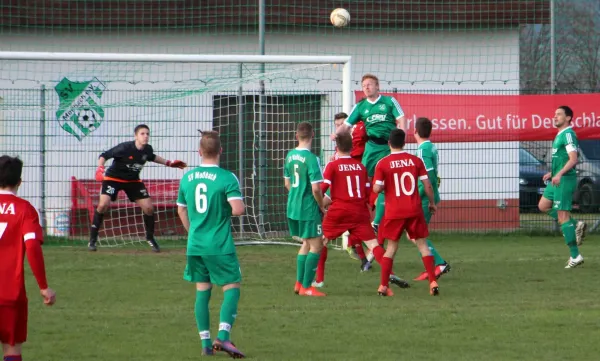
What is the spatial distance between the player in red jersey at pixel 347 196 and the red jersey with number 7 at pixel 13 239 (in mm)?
4644

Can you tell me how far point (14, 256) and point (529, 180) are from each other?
52.4ft

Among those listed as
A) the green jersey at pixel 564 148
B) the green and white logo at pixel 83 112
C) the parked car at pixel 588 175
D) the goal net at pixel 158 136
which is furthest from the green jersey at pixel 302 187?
the parked car at pixel 588 175

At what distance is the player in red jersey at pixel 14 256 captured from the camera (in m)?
6.38

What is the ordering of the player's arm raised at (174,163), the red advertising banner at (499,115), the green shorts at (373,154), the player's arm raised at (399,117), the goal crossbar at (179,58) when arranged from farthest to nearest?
the red advertising banner at (499,115) → the goal crossbar at (179,58) → the player's arm raised at (174,163) → the green shorts at (373,154) → the player's arm raised at (399,117)

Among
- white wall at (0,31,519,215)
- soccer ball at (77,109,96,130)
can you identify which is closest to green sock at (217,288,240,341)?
white wall at (0,31,519,215)

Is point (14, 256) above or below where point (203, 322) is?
above

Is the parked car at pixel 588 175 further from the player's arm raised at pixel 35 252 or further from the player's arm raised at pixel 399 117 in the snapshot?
the player's arm raised at pixel 35 252

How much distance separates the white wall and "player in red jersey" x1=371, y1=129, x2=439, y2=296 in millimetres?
5426

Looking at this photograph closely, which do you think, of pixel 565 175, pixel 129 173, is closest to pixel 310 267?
pixel 565 175

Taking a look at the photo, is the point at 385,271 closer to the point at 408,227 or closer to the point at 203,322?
the point at 408,227

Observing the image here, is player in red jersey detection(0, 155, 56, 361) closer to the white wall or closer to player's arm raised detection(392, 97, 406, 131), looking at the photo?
player's arm raised detection(392, 97, 406, 131)

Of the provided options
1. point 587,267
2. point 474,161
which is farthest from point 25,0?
point 587,267

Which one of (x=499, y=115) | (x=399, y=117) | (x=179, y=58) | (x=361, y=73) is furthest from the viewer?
(x=361, y=73)

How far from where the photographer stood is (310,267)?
10.6 m
